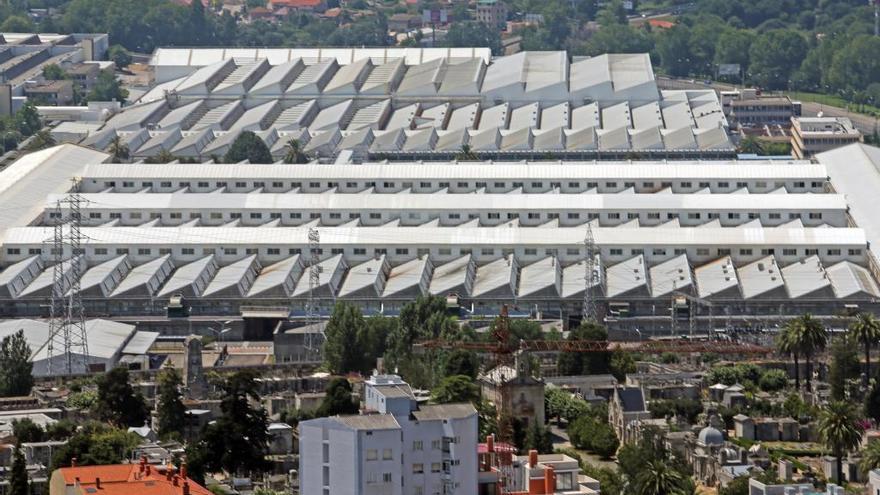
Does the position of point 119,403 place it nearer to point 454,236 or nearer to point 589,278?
point 589,278

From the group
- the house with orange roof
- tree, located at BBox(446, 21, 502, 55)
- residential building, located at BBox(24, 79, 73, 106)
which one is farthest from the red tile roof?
tree, located at BBox(446, 21, 502, 55)

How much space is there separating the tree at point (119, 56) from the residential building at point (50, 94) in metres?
14.4

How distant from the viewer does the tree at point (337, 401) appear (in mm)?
72250

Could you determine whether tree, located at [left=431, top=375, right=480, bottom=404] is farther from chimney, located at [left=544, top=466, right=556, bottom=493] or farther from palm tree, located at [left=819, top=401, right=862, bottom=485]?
chimney, located at [left=544, top=466, right=556, bottom=493]

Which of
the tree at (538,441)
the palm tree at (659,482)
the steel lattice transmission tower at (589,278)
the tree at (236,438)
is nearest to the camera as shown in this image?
the palm tree at (659,482)

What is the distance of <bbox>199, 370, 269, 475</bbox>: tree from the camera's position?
6794 centimetres

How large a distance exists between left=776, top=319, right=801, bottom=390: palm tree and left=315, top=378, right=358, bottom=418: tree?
43.7ft

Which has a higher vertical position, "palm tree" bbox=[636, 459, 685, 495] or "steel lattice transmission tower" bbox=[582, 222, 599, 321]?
"palm tree" bbox=[636, 459, 685, 495]

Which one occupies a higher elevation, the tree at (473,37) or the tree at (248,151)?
the tree at (248,151)

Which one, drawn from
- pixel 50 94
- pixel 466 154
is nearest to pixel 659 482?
pixel 466 154

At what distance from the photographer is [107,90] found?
14462cm

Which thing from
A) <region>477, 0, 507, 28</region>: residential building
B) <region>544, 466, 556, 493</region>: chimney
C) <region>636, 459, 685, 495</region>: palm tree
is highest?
<region>544, 466, 556, 493</region>: chimney

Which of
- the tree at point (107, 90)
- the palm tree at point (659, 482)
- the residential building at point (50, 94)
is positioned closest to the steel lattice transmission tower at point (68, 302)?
the palm tree at point (659, 482)

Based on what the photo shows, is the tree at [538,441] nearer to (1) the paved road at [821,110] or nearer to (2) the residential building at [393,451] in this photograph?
(2) the residential building at [393,451]
